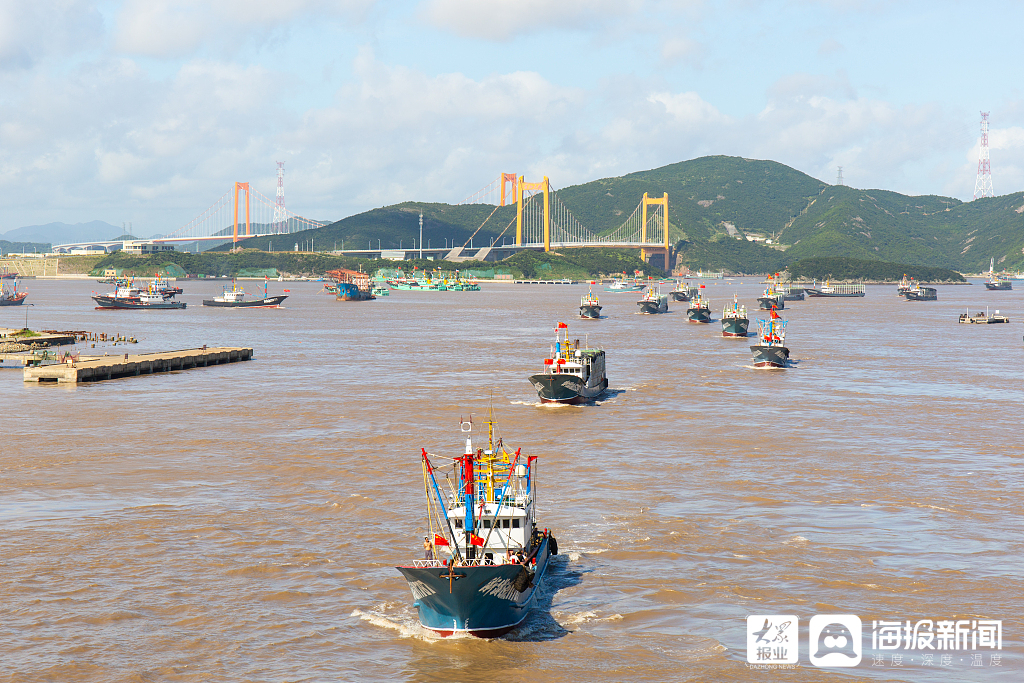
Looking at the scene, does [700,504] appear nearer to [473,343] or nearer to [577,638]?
[577,638]

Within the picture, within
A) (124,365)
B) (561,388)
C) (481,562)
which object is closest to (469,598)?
(481,562)

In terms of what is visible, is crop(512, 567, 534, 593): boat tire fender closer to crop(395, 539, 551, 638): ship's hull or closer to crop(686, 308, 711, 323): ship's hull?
crop(395, 539, 551, 638): ship's hull

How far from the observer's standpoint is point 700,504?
43.1 meters

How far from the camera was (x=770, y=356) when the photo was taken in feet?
321

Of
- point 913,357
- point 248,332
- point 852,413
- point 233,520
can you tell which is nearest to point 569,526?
point 233,520

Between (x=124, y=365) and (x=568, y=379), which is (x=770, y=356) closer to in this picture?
(x=568, y=379)

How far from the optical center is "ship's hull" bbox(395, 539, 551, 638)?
2639 centimetres

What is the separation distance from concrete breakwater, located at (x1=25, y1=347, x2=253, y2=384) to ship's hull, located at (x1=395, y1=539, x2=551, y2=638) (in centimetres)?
6590

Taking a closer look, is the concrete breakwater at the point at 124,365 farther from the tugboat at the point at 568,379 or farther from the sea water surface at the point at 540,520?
the tugboat at the point at 568,379

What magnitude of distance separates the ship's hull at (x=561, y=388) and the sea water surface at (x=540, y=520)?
2126 mm

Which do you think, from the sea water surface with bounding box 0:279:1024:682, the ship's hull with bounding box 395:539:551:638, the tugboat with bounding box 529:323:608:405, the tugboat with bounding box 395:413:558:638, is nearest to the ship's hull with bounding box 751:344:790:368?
the sea water surface with bounding box 0:279:1024:682

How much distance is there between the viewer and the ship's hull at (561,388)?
7162cm

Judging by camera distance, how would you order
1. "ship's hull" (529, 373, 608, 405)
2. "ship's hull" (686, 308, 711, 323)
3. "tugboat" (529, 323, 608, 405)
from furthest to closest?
"ship's hull" (686, 308, 711, 323) < "tugboat" (529, 323, 608, 405) < "ship's hull" (529, 373, 608, 405)

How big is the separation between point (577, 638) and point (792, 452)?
30.7 m
